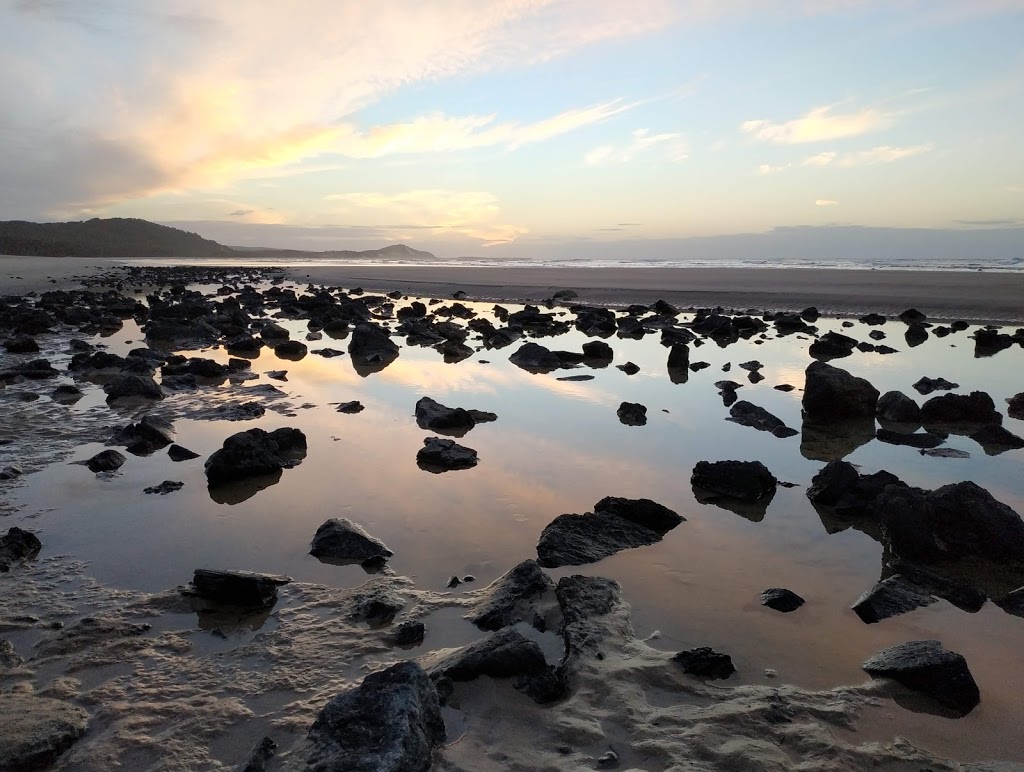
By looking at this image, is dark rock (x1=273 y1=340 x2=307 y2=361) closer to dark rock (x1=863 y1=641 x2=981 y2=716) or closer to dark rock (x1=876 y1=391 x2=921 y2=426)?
dark rock (x1=876 y1=391 x2=921 y2=426)

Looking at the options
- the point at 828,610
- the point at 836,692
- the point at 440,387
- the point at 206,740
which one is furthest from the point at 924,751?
the point at 440,387

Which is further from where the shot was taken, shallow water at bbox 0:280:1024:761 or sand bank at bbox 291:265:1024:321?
sand bank at bbox 291:265:1024:321

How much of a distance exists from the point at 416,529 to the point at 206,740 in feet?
8.78

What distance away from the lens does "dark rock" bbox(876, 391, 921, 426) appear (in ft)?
31.0

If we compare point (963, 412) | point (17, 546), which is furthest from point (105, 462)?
point (963, 412)

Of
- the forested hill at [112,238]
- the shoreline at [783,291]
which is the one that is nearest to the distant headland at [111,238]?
the forested hill at [112,238]

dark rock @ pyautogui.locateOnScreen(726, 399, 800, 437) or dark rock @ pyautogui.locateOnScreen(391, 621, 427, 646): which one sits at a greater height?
dark rock @ pyautogui.locateOnScreen(726, 399, 800, 437)

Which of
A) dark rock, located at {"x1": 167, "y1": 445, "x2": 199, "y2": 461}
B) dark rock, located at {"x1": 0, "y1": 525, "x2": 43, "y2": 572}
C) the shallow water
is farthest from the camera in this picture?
dark rock, located at {"x1": 167, "y1": 445, "x2": 199, "y2": 461}

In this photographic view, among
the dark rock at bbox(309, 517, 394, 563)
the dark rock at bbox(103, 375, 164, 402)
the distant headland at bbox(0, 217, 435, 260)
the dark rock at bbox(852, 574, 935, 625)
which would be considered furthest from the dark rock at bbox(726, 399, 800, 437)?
the distant headland at bbox(0, 217, 435, 260)

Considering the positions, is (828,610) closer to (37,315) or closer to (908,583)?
(908,583)

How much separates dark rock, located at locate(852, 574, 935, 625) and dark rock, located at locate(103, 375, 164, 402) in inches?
417

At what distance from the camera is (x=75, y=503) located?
627cm

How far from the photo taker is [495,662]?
362 cm

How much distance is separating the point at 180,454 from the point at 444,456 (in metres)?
3.14
